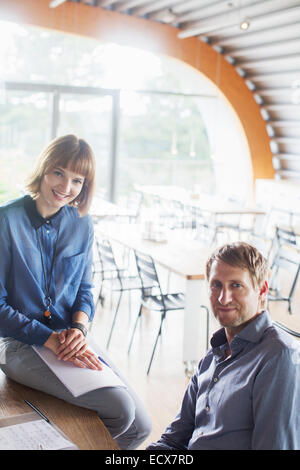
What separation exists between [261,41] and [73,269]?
8.59m

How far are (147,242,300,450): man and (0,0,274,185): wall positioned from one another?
27.6 feet

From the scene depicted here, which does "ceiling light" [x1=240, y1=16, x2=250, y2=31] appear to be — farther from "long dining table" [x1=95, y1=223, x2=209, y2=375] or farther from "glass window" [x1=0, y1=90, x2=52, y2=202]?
"glass window" [x1=0, y1=90, x2=52, y2=202]

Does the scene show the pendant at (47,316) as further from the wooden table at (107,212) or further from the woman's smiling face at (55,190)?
the wooden table at (107,212)

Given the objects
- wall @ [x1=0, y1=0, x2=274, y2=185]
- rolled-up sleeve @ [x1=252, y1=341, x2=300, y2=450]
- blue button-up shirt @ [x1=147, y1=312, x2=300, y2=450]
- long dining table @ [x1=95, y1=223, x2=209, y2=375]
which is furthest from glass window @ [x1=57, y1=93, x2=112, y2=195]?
rolled-up sleeve @ [x1=252, y1=341, x2=300, y2=450]

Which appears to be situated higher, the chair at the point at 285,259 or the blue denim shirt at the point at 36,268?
the blue denim shirt at the point at 36,268

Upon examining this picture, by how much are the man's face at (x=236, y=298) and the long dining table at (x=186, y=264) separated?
2431 millimetres

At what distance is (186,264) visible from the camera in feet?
15.2

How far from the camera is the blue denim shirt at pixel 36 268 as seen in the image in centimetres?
223

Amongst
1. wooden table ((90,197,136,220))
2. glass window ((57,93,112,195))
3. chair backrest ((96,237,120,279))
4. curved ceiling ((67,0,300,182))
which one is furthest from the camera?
glass window ((57,93,112,195))

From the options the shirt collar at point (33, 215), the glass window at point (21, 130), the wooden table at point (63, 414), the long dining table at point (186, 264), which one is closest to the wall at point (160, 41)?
the glass window at point (21, 130)

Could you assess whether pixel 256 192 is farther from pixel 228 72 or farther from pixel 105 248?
pixel 105 248

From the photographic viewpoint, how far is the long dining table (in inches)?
174

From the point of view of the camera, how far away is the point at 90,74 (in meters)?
11.9

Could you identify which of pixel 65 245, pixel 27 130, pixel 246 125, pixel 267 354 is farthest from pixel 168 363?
pixel 246 125
